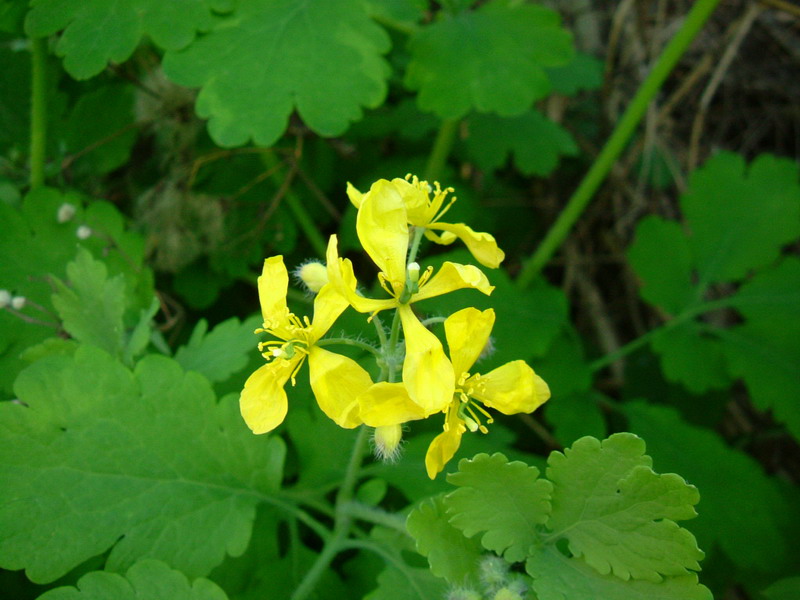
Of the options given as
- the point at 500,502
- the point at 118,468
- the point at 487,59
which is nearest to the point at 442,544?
the point at 500,502

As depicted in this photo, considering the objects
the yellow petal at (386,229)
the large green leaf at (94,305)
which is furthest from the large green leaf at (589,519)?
the large green leaf at (94,305)

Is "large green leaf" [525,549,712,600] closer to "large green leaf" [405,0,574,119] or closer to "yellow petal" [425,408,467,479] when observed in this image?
"yellow petal" [425,408,467,479]

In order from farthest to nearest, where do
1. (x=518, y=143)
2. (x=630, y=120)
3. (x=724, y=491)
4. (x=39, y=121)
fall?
(x=518, y=143), (x=630, y=120), (x=724, y=491), (x=39, y=121)

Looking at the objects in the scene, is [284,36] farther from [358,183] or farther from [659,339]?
[659,339]

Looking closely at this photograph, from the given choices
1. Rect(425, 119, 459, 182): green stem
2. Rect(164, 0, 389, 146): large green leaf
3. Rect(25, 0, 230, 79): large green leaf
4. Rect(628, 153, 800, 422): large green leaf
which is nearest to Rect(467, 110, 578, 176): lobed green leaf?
Rect(425, 119, 459, 182): green stem

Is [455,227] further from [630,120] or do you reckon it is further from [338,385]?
[630,120]
